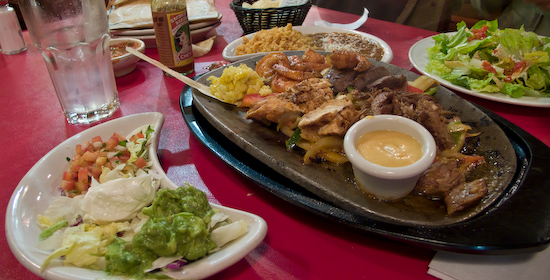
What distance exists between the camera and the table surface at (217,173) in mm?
1450

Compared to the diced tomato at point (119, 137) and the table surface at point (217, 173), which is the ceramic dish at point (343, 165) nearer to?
the table surface at point (217, 173)

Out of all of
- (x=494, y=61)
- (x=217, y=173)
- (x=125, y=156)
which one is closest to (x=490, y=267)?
(x=217, y=173)

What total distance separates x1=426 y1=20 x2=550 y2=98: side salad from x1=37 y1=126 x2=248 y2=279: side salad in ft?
7.97

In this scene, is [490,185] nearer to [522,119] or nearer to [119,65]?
[522,119]

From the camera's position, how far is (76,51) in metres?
2.32

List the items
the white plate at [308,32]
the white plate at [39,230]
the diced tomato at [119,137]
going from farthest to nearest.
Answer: the white plate at [308,32], the diced tomato at [119,137], the white plate at [39,230]

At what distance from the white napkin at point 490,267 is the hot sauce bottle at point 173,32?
2.52 m

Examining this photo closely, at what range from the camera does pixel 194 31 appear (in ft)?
12.3

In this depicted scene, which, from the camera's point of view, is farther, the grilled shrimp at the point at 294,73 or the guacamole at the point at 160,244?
the grilled shrimp at the point at 294,73

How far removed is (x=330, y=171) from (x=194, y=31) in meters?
2.75

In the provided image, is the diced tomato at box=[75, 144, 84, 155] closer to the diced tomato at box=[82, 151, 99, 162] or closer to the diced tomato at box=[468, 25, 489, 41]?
the diced tomato at box=[82, 151, 99, 162]

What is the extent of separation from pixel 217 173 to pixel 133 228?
63 cm

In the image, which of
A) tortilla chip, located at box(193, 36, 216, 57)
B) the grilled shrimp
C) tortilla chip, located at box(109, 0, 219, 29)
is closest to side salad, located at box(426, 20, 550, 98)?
the grilled shrimp

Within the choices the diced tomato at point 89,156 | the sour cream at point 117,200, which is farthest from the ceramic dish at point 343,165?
the diced tomato at point 89,156
